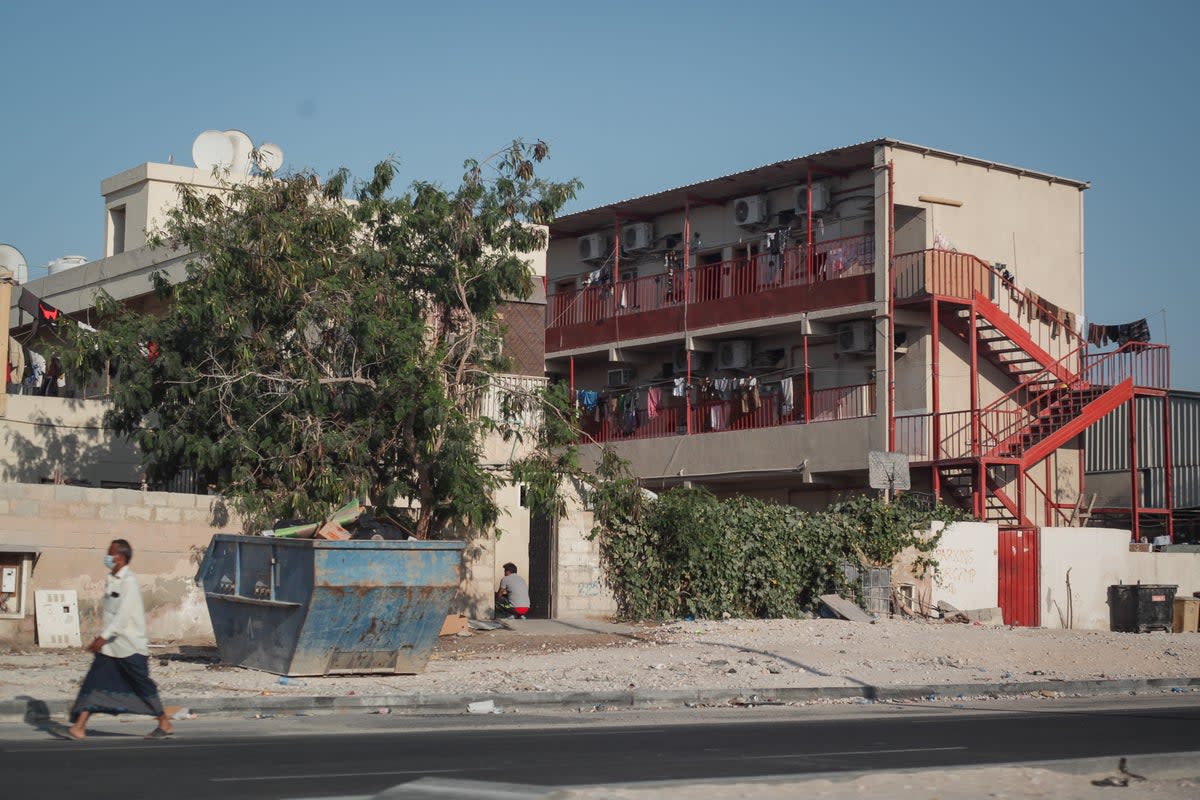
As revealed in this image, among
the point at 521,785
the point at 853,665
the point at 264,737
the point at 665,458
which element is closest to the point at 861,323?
the point at 665,458

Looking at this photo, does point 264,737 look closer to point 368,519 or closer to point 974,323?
point 368,519

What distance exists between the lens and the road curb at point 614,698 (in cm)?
1355

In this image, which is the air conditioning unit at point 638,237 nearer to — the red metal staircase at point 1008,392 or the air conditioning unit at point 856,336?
the air conditioning unit at point 856,336

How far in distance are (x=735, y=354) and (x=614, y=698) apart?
20682 mm

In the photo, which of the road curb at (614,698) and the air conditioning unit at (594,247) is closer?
the road curb at (614,698)

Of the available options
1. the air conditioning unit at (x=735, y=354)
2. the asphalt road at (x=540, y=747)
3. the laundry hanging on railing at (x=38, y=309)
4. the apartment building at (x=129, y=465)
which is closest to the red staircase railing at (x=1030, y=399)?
the air conditioning unit at (x=735, y=354)

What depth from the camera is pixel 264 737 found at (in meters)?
11.6

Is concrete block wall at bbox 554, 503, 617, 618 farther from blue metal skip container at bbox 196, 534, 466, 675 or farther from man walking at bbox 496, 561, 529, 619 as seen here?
blue metal skip container at bbox 196, 534, 466, 675

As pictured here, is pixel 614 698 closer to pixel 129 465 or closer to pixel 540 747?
pixel 540 747

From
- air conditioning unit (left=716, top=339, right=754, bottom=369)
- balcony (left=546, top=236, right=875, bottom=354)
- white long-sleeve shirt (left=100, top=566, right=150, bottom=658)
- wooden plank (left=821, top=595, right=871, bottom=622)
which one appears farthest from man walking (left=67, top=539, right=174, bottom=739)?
air conditioning unit (left=716, top=339, right=754, bottom=369)

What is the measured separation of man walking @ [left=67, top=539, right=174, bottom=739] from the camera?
10.9 meters

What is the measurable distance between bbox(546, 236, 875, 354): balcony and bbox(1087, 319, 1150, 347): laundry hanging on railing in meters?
6.08

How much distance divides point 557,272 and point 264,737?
30682mm

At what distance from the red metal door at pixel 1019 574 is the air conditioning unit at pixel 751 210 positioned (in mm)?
11030
